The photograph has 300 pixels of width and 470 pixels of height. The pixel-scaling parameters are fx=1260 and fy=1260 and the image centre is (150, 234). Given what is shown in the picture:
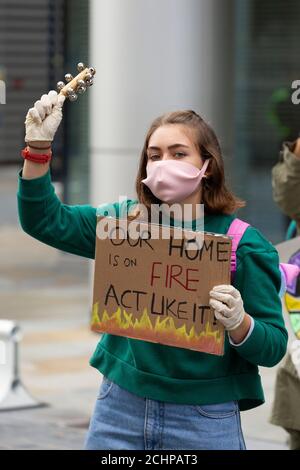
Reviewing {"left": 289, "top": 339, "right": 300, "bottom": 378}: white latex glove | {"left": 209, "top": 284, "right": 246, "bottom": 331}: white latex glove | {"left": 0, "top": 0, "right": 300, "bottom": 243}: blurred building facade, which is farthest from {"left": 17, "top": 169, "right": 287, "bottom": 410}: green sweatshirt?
{"left": 0, "top": 0, "right": 300, "bottom": 243}: blurred building facade

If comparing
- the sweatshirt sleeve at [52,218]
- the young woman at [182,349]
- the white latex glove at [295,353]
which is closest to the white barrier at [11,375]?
the white latex glove at [295,353]

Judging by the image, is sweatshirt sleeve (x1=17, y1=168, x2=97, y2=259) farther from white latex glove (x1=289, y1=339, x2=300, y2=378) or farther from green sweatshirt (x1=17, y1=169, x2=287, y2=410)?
white latex glove (x1=289, y1=339, x2=300, y2=378)

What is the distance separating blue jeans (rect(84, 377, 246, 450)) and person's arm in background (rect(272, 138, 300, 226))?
1.71 metres

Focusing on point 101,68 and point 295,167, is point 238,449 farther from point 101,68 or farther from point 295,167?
point 101,68

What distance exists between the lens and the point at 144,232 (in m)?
3.64

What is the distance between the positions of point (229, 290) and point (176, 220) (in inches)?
15.4

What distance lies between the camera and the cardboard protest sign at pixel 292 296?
16.3ft

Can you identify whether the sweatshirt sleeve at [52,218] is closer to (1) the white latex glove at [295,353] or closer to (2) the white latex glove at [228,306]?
(2) the white latex glove at [228,306]

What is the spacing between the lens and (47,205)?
3.77 m

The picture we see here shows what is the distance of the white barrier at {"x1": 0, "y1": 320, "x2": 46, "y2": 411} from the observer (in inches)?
321

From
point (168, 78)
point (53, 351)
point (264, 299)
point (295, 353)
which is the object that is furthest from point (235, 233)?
point (168, 78)

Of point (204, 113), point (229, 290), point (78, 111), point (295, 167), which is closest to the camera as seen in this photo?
point (229, 290)

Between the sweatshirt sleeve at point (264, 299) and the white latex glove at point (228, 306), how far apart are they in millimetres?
112
